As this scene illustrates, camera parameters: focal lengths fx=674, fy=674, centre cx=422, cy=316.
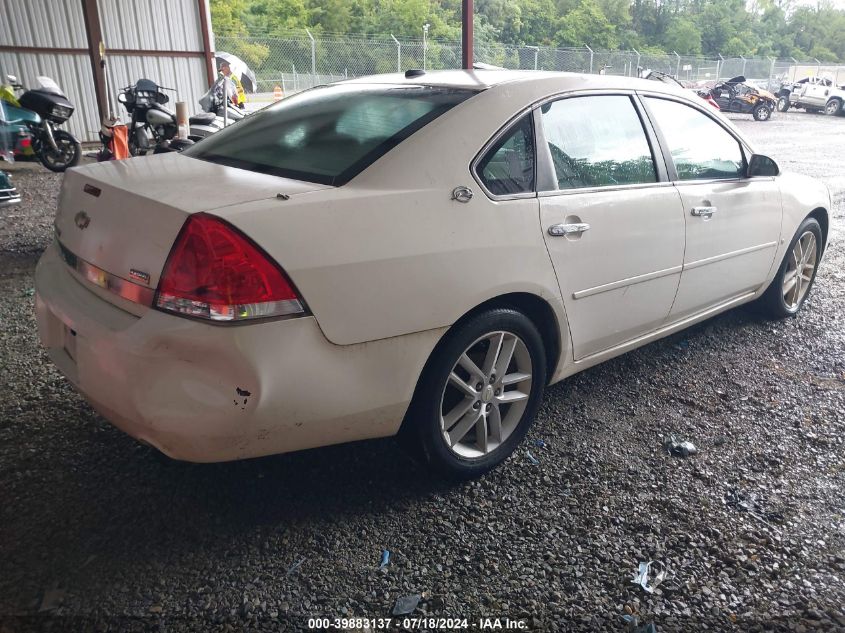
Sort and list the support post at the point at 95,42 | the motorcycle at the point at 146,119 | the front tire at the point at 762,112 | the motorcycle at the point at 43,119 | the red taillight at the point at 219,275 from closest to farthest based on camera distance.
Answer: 1. the red taillight at the point at 219,275
2. the motorcycle at the point at 43,119
3. the motorcycle at the point at 146,119
4. the support post at the point at 95,42
5. the front tire at the point at 762,112

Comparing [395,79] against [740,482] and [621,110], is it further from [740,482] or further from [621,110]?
[740,482]

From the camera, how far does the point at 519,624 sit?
6.69 ft

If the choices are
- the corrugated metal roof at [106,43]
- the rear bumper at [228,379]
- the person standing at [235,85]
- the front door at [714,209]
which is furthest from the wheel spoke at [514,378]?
the corrugated metal roof at [106,43]

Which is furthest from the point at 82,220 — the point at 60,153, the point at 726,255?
the point at 60,153

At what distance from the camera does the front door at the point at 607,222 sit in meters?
2.79

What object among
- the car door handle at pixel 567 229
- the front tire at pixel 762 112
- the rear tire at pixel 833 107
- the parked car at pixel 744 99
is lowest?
the rear tire at pixel 833 107

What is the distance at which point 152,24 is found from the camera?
14352 mm

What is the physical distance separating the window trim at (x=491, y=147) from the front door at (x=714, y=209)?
960 millimetres

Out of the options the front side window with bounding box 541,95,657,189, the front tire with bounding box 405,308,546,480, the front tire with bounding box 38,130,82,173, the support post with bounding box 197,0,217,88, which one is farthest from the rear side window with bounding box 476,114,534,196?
the support post with bounding box 197,0,217,88

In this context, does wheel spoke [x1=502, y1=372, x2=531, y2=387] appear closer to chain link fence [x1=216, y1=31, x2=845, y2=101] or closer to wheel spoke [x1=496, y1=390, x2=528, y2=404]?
wheel spoke [x1=496, y1=390, x2=528, y2=404]

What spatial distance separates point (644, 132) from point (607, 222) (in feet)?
2.23

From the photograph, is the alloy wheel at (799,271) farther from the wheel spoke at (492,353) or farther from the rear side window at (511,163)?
the wheel spoke at (492,353)

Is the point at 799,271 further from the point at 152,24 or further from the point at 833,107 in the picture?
the point at 833,107

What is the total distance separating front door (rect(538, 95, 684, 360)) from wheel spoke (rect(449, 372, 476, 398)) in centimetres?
56
